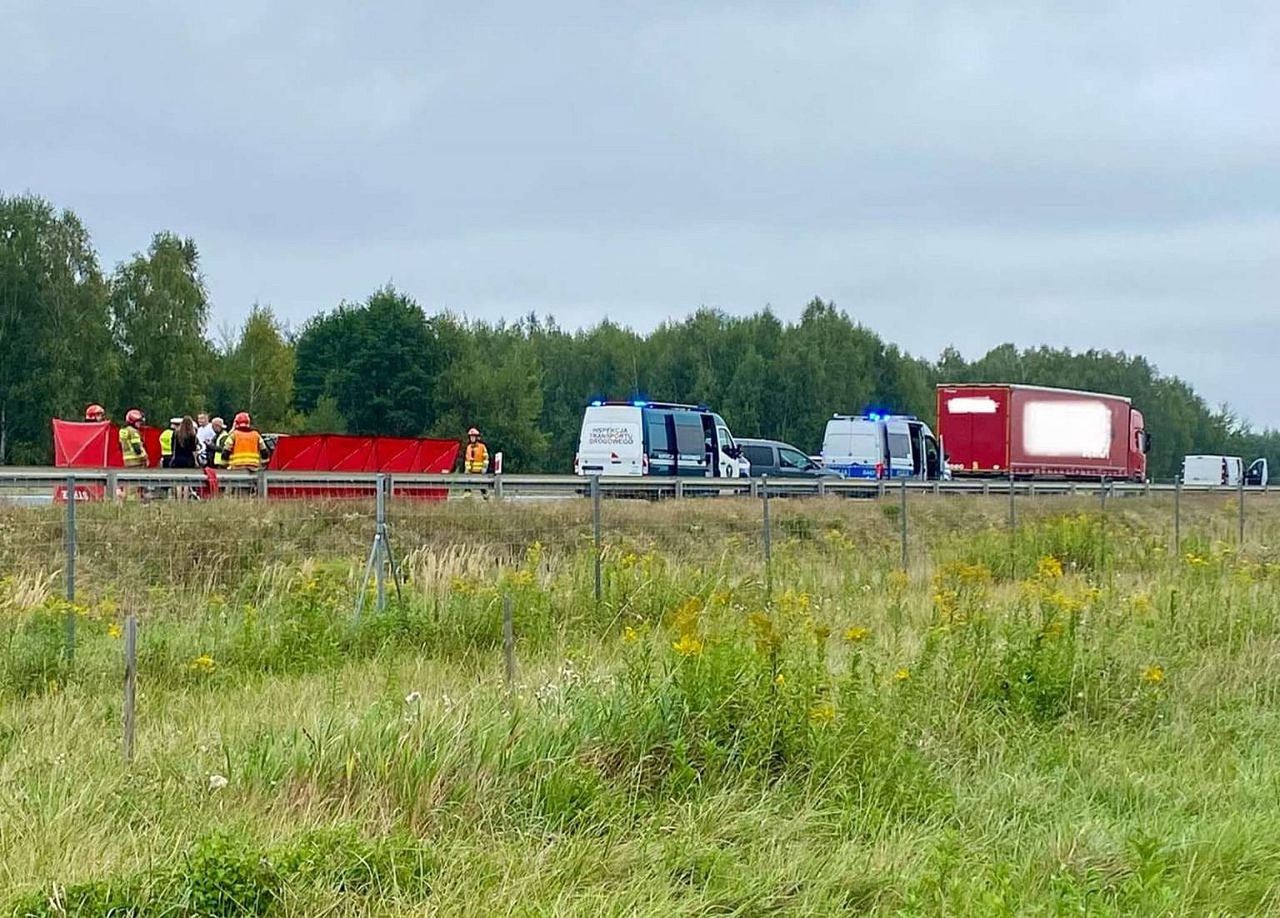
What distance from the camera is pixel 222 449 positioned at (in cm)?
2094

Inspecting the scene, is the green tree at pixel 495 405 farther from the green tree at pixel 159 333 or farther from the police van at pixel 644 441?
the police van at pixel 644 441

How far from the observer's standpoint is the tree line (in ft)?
181

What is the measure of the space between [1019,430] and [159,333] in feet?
123

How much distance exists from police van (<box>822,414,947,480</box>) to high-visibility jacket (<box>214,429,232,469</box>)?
769 inches

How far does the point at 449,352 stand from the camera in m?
70.5

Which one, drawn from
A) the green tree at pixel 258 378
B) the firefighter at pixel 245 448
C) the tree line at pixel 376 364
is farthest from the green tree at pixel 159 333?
the firefighter at pixel 245 448

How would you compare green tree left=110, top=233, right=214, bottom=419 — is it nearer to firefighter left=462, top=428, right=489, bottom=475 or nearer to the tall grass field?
firefighter left=462, top=428, right=489, bottom=475

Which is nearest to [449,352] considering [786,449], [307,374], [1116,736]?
[307,374]

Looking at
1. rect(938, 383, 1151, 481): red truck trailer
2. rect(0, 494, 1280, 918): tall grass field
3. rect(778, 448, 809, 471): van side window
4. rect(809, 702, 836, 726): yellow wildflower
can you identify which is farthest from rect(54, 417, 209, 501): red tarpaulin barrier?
rect(938, 383, 1151, 481): red truck trailer

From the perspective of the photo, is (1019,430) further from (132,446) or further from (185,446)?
(132,446)

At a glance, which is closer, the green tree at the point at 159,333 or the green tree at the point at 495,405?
the green tree at the point at 159,333

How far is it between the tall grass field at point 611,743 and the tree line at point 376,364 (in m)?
46.2

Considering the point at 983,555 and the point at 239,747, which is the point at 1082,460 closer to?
the point at 983,555

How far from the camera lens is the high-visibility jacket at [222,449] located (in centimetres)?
2064
